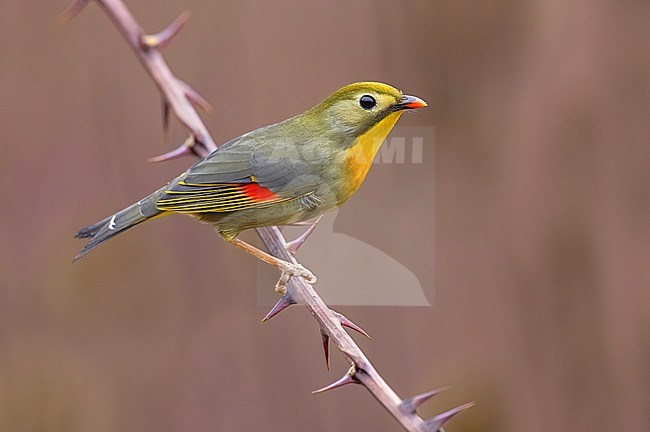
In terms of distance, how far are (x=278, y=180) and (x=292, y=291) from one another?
13.7 inches

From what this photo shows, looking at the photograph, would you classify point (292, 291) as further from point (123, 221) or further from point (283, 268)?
point (123, 221)

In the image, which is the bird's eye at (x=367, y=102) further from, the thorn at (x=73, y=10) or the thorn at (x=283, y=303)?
the thorn at (x=73, y=10)

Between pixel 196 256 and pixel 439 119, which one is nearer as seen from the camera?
pixel 439 119

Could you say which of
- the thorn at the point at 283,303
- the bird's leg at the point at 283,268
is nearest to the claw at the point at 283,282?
the bird's leg at the point at 283,268

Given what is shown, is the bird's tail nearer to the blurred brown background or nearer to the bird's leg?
the bird's leg

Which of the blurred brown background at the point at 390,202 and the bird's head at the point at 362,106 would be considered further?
the blurred brown background at the point at 390,202

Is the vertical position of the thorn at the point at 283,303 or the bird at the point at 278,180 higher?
the bird at the point at 278,180

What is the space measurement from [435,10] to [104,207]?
1.75 meters

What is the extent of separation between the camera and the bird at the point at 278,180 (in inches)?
86.4

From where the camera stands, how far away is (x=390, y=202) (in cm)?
354

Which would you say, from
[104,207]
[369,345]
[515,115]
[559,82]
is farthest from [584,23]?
[104,207]

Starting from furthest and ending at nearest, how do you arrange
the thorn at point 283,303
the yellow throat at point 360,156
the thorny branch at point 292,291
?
the yellow throat at point 360,156 → the thorn at point 283,303 → the thorny branch at point 292,291

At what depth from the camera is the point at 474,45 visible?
3.63 metres

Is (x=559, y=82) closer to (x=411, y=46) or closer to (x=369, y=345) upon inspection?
(x=411, y=46)
